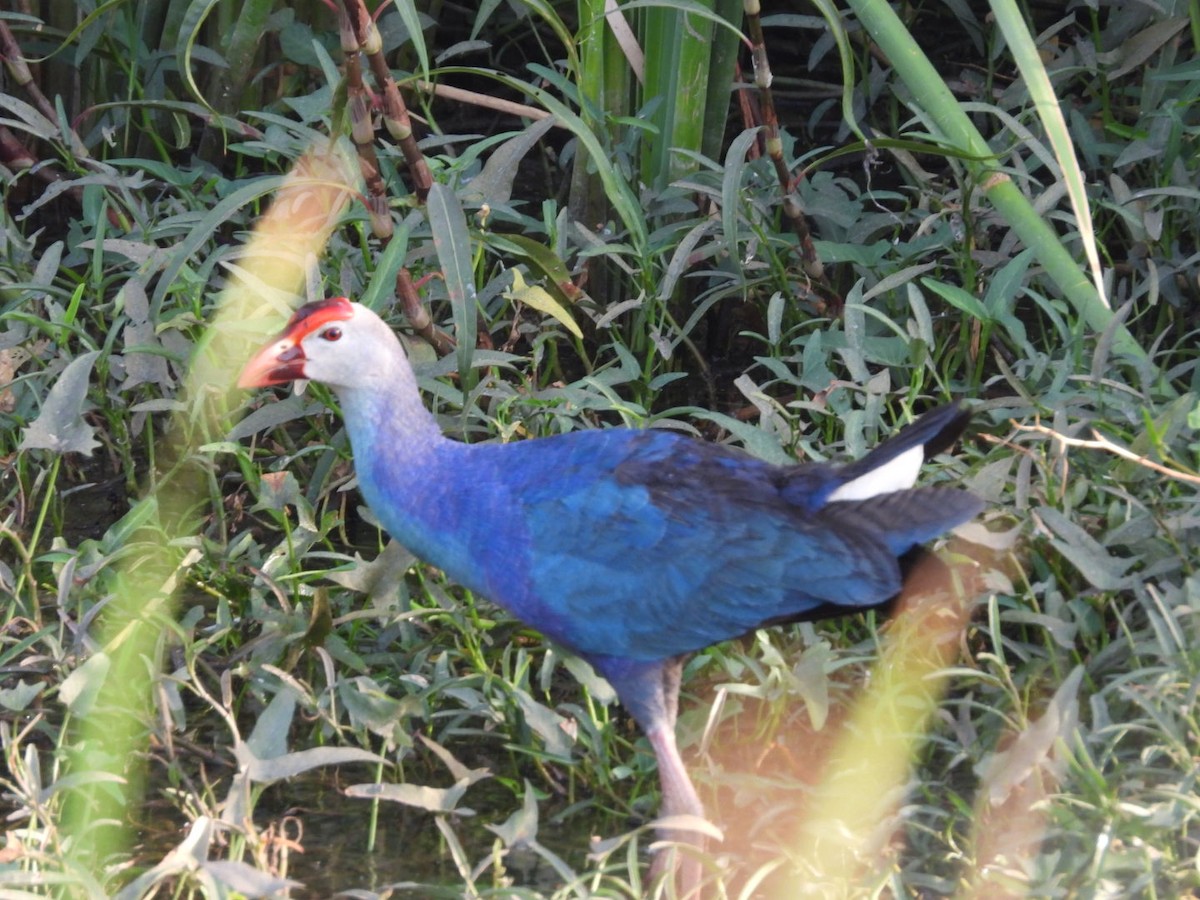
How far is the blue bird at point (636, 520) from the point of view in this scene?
2.12 meters

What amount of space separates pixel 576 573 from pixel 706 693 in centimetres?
48

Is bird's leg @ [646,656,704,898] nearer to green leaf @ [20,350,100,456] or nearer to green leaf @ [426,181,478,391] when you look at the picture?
green leaf @ [426,181,478,391]

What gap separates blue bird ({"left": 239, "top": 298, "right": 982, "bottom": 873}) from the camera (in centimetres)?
212

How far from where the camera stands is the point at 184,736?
2.45 metres

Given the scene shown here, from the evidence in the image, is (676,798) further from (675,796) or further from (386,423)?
(386,423)

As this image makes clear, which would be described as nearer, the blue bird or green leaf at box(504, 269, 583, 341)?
the blue bird

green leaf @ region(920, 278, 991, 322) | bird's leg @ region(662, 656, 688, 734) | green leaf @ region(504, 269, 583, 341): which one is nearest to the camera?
bird's leg @ region(662, 656, 688, 734)

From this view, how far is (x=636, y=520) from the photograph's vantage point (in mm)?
2162

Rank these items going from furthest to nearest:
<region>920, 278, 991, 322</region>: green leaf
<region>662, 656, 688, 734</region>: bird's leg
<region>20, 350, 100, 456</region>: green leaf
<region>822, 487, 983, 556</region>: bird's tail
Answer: <region>920, 278, 991, 322</region>: green leaf < <region>20, 350, 100, 456</region>: green leaf < <region>662, 656, 688, 734</region>: bird's leg < <region>822, 487, 983, 556</region>: bird's tail

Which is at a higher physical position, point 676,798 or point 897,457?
point 897,457

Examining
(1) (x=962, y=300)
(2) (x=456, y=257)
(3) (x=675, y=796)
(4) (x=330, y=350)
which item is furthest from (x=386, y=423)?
(1) (x=962, y=300)

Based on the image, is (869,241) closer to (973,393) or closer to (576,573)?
(973,393)

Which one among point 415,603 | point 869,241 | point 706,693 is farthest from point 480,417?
point 869,241

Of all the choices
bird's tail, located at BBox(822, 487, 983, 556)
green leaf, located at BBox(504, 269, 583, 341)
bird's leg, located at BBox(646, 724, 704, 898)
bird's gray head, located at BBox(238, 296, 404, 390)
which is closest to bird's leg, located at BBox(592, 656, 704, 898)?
bird's leg, located at BBox(646, 724, 704, 898)
